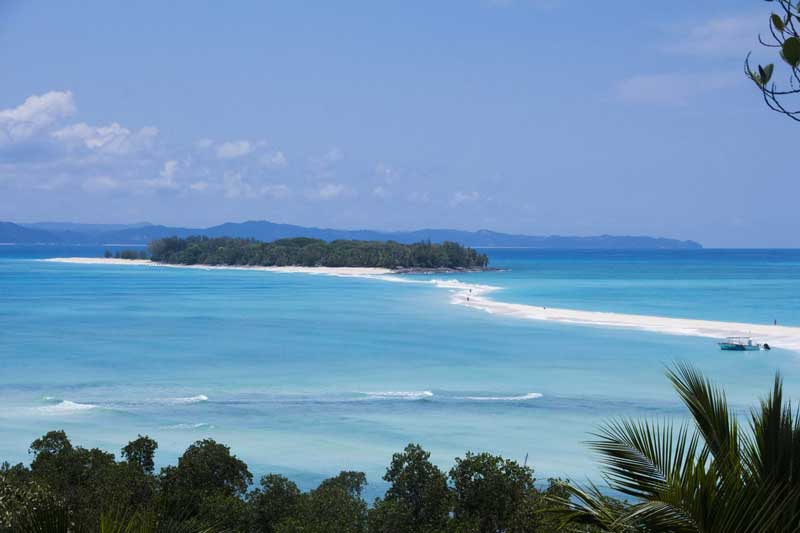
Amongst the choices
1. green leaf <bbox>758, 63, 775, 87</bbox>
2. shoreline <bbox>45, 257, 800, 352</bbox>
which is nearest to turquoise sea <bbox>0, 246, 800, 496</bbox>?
shoreline <bbox>45, 257, 800, 352</bbox>

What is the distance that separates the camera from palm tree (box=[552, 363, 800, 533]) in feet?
14.4

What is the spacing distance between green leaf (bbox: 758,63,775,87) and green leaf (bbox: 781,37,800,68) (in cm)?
16

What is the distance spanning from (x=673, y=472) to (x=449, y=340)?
4188 centimetres

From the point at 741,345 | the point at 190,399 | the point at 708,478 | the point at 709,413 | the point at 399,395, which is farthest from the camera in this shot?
the point at 741,345

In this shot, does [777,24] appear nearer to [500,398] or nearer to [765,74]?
[765,74]

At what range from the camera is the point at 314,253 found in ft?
551

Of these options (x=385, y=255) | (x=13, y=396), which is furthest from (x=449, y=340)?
(x=385, y=255)

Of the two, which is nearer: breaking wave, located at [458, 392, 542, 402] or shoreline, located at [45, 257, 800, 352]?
breaking wave, located at [458, 392, 542, 402]

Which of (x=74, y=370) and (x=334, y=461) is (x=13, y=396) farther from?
(x=334, y=461)

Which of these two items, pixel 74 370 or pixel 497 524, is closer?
pixel 497 524

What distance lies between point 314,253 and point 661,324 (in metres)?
118

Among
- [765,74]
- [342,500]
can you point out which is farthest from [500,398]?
[765,74]

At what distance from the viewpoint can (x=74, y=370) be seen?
119ft

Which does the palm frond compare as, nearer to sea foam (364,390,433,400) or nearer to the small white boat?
sea foam (364,390,433,400)
